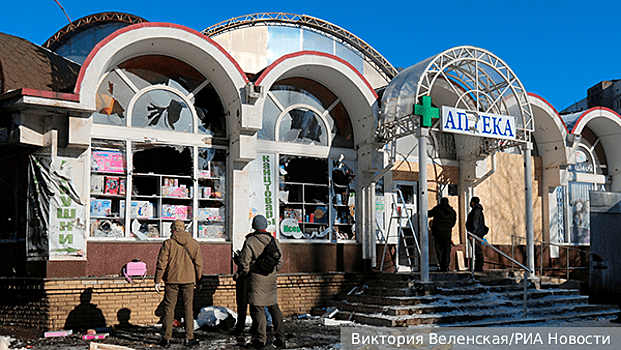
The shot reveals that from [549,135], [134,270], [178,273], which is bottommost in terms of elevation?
[134,270]

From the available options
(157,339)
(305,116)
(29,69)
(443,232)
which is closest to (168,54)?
(29,69)

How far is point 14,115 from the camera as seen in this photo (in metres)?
10.6

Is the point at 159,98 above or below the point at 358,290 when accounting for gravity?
above

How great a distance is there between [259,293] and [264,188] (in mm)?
4795

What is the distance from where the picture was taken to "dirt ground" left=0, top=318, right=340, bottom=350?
880 centimetres

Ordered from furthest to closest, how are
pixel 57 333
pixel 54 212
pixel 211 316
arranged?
1. pixel 54 212
2. pixel 211 316
3. pixel 57 333

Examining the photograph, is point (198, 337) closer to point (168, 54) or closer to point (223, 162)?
point (223, 162)

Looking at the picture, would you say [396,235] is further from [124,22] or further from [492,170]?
[124,22]

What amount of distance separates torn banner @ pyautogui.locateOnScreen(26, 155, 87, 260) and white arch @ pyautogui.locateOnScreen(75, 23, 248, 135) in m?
1.32

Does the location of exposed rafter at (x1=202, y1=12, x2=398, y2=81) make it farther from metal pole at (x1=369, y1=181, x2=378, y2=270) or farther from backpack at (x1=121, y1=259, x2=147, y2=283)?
backpack at (x1=121, y1=259, x2=147, y2=283)

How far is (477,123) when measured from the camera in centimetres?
1290

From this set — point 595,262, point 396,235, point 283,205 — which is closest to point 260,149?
point 283,205

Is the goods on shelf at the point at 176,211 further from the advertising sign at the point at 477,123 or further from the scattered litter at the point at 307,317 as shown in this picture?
the advertising sign at the point at 477,123

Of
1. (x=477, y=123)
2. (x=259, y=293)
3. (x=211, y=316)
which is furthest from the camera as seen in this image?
(x=477, y=123)
